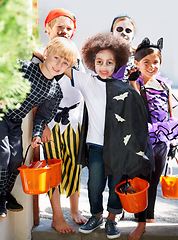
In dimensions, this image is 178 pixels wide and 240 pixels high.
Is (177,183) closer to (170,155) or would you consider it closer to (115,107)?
(170,155)

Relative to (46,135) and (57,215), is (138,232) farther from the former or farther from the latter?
(46,135)

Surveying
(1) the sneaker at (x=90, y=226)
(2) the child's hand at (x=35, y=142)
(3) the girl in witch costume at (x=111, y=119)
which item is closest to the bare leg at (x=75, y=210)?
(1) the sneaker at (x=90, y=226)

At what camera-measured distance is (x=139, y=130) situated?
8.07 ft

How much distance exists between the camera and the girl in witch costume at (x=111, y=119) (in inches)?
95.5

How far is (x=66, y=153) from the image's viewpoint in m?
2.63

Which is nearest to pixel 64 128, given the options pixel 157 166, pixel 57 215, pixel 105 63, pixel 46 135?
pixel 46 135

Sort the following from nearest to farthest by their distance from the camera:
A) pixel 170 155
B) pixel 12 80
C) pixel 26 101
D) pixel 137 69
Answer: pixel 12 80 → pixel 26 101 → pixel 137 69 → pixel 170 155

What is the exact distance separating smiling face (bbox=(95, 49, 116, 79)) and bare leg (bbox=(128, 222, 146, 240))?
3.47ft

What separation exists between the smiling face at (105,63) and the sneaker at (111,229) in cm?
100

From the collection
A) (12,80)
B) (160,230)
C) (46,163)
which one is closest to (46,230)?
(46,163)

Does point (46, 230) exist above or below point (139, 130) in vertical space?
below

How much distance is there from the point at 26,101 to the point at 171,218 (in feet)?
5.50

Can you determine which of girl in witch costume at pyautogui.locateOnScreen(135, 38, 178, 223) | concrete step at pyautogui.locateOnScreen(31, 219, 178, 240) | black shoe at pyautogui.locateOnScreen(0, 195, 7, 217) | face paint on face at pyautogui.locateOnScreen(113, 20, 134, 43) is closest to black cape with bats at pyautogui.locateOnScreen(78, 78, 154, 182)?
girl in witch costume at pyautogui.locateOnScreen(135, 38, 178, 223)

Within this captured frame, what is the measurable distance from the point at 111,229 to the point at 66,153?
2.00 feet
